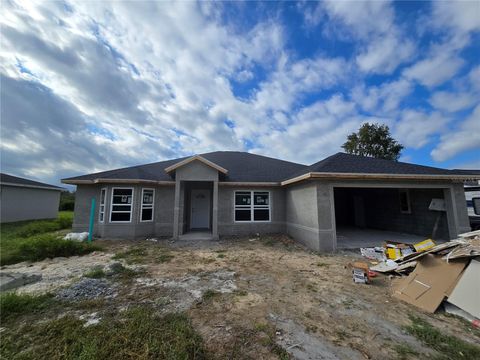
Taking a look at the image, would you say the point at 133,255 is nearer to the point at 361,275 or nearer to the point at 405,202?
the point at 361,275

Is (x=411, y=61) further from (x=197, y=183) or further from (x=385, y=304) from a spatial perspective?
(x=197, y=183)

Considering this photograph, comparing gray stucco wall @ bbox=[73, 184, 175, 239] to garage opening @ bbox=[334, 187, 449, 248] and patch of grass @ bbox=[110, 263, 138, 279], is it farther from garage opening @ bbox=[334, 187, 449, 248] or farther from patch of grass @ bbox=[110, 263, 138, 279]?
garage opening @ bbox=[334, 187, 449, 248]

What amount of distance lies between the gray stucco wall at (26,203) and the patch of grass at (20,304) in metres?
17.3

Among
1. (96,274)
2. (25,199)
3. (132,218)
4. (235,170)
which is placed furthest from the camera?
(25,199)

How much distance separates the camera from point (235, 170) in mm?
13445

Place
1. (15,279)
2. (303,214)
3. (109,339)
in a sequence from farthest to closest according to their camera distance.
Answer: (303,214) → (15,279) → (109,339)

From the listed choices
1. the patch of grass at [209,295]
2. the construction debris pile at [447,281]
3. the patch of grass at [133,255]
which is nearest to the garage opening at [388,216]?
the construction debris pile at [447,281]

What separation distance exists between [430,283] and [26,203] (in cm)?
2574

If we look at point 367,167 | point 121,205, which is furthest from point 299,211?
point 121,205

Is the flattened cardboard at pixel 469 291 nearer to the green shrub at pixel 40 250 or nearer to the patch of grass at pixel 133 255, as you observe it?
the patch of grass at pixel 133 255

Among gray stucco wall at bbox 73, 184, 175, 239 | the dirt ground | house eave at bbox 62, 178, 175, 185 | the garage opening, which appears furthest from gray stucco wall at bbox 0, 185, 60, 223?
the garage opening

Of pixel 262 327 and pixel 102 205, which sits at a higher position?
pixel 102 205

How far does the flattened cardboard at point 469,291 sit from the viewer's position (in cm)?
361

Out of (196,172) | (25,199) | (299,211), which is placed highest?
(196,172)
